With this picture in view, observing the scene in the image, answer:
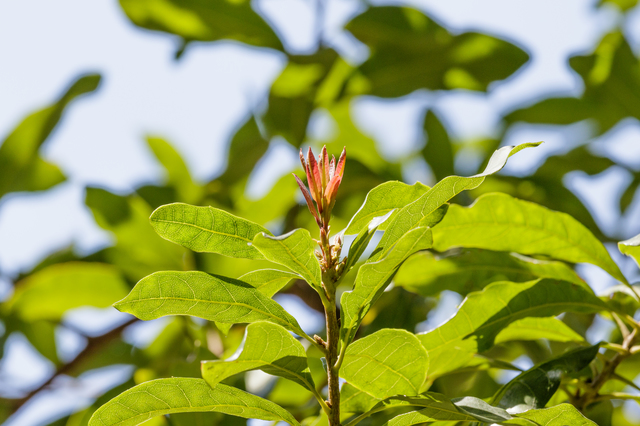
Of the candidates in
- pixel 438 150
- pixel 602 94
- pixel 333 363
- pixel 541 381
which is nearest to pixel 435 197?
pixel 333 363

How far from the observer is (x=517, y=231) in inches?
33.8

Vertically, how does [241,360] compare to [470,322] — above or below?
above

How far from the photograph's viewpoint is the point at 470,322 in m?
0.76

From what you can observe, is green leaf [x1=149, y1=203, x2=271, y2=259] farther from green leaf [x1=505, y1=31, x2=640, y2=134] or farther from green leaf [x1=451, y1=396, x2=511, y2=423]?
green leaf [x1=505, y1=31, x2=640, y2=134]

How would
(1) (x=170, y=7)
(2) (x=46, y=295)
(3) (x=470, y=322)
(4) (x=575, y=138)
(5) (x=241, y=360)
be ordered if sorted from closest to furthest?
(5) (x=241, y=360) < (3) (x=470, y=322) < (2) (x=46, y=295) < (1) (x=170, y=7) < (4) (x=575, y=138)

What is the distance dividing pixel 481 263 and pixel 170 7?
1.39 metres

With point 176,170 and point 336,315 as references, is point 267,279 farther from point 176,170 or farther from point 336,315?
point 176,170

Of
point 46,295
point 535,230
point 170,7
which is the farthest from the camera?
point 170,7

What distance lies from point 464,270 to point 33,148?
149 centimetres

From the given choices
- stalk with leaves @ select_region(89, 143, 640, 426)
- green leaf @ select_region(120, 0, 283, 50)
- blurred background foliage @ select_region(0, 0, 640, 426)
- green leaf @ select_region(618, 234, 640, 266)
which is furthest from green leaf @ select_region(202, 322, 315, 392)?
green leaf @ select_region(120, 0, 283, 50)

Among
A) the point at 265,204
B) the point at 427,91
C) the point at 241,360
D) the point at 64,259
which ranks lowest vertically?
the point at 64,259

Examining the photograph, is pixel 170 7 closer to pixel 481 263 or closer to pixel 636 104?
pixel 481 263

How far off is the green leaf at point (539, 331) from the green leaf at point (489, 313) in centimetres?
7

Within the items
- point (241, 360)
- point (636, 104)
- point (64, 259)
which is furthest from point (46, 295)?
point (636, 104)
